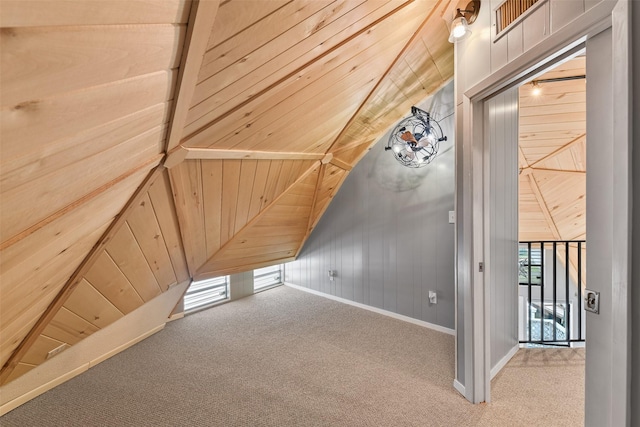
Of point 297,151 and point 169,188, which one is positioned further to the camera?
point 297,151

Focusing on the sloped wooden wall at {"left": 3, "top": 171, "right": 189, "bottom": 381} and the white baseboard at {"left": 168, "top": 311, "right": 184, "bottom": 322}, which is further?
the white baseboard at {"left": 168, "top": 311, "right": 184, "bottom": 322}

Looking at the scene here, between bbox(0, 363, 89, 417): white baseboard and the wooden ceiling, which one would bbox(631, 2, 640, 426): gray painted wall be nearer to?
the wooden ceiling

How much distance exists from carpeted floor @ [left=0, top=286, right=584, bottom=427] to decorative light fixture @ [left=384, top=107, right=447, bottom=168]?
177 centimetres

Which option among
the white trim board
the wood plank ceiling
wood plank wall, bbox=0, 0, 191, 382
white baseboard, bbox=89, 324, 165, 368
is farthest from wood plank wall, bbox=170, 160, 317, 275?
the white trim board

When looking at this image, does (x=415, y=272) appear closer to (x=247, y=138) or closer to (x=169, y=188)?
(x=247, y=138)

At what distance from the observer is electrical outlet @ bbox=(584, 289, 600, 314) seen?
3.55 feet

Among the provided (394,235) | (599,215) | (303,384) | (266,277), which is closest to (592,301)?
(599,215)

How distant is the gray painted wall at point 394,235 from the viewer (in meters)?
3.12

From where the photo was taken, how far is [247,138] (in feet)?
6.13

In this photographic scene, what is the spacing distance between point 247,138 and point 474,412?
7.22 ft

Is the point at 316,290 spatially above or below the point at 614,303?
below

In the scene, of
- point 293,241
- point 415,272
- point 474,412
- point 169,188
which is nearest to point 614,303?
point 474,412

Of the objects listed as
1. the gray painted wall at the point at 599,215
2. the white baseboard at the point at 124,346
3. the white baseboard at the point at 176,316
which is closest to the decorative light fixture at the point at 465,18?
the gray painted wall at the point at 599,215

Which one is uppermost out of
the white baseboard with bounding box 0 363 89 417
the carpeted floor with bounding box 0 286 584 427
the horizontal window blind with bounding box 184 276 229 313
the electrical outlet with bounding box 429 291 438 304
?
the electrical outlet with bounding box 429 291 438 304
